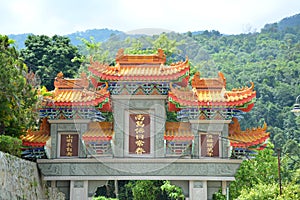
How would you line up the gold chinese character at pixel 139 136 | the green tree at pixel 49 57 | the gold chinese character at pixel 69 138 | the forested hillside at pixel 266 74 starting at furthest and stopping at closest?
the forested hillside at pixel 266 74 → the green tree at pixel 49 57 → the gold chinese character at pixel 69 138 → the gold chinese character at pixel 139 136

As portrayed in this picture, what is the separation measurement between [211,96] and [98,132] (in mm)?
2614

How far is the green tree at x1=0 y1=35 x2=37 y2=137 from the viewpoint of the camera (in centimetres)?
930

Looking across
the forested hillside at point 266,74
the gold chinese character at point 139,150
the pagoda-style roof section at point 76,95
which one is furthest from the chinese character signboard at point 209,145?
the forested hillside at point 266,74

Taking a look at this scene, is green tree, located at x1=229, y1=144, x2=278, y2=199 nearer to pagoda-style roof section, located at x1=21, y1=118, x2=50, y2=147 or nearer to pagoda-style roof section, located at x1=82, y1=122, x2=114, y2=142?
pagoda-style roof section, located at x1=82, y1=122, x2=114, y2=142

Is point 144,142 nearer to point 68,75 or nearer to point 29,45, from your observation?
point 68,75

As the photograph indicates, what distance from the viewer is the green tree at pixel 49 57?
21.2m

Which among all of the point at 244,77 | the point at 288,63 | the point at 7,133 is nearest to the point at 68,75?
the point at 7,133

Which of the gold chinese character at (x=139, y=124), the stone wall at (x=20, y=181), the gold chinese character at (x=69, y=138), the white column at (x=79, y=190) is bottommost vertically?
the white column at (x=79, y=190)

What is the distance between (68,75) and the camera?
71.2ft

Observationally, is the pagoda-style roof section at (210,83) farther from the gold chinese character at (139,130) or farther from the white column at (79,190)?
the white column at (79,190)

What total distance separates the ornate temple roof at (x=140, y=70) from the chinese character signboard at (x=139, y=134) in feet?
2.84

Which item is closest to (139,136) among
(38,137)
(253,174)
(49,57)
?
(38,137)

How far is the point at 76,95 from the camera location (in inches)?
408

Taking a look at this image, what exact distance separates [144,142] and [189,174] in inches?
47.4
